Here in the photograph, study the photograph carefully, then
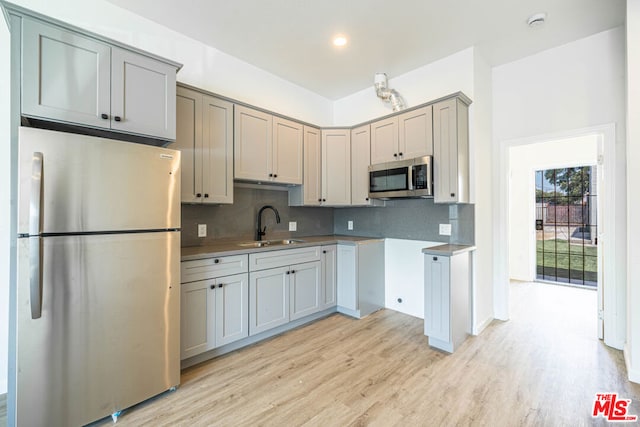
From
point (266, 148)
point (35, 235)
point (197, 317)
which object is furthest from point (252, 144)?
point (35, 235)

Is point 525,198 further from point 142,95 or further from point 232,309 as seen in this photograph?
point 142,95

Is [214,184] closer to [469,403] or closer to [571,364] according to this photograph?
[469,403]

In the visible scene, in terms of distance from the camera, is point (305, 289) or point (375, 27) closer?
point (375, 27)

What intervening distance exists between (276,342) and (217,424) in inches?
41.7

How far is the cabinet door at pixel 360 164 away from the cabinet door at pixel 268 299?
4.42ft

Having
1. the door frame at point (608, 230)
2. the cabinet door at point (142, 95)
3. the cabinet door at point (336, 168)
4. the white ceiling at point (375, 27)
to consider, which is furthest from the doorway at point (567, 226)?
the cabinet door at point (142, 95)

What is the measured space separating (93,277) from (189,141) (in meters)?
1.32

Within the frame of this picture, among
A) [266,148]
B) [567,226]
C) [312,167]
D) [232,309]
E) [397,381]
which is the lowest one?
[397,381]

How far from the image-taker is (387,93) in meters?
3.37

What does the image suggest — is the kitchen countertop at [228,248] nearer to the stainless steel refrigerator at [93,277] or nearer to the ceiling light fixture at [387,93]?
the stainless steel refrigerator at [93,277]

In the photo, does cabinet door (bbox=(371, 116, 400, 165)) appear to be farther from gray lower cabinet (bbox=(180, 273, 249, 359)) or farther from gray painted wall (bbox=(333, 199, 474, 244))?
gray lower cabinet (bbox=(180, 273, 249, 359))

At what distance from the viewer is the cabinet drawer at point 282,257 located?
2605 mm

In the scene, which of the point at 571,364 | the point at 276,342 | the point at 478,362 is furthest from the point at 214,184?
the point at 571,364

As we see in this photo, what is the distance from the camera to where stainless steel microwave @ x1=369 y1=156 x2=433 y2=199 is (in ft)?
9.25
